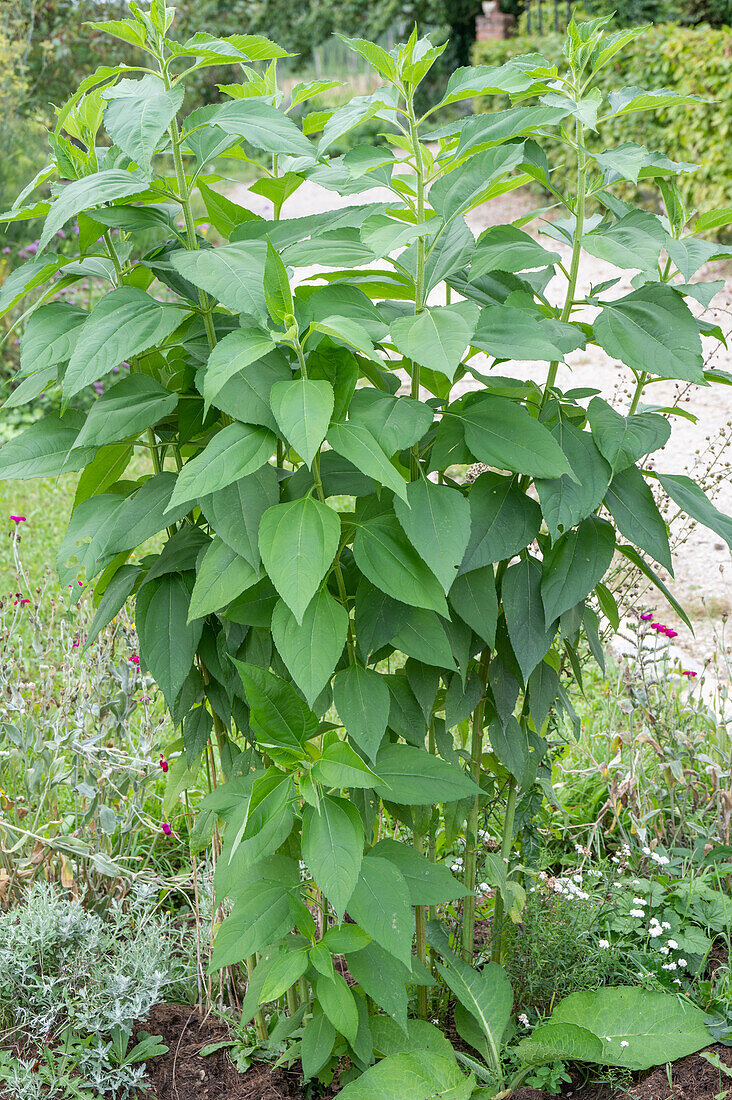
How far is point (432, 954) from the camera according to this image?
196cm

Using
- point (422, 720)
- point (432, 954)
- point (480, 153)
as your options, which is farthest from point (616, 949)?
point (480, 153)

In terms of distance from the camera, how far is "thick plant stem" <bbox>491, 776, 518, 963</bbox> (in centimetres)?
185

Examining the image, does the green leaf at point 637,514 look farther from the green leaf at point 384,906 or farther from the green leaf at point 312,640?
the green leaf at point 384,906

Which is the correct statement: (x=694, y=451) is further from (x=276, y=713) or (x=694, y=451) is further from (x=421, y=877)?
(x=276, y=713)

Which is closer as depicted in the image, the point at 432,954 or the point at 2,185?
the point at 432,954

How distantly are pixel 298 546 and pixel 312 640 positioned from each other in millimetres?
143

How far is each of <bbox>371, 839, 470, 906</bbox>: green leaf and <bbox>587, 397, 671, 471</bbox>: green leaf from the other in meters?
A: 0.71

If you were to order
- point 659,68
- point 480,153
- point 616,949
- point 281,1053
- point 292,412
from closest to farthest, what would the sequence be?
point 292,412
point 480,153
point 281,1053
point 616,949
point 659,68

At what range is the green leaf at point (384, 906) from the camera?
4.58 ft

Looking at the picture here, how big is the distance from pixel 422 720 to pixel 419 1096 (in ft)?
1.96

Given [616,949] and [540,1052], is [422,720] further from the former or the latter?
[616,949]

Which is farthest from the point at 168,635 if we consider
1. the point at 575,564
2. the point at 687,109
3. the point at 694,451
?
the point at 687,109

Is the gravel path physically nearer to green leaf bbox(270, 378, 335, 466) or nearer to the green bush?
green leaf bbox(270, 378, 335, 466)

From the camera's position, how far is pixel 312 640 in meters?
1.35
